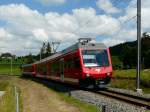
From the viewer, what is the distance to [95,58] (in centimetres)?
2791

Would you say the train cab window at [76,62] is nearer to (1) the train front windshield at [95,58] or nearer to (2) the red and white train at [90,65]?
(2) the red and white train at [90,65]

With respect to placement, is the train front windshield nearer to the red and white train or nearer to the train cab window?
the red and white train

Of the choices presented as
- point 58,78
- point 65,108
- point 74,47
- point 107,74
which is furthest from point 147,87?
point 65,108

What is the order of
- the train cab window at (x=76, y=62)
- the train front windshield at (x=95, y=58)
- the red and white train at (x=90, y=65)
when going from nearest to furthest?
the red and white train at (x=90, y=65) < the train front windshield at (x=95, y=58) < the train cab window at (x=76, y=62)

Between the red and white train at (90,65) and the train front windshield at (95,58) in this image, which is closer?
the red and white train at (90,65)

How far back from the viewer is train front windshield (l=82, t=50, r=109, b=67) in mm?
27578

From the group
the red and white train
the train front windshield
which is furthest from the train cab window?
the train front windshield

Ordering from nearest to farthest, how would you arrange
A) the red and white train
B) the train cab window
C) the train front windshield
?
the red and white train, the train front windshield, the train cab window

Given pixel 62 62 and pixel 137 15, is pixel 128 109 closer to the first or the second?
pixel 137 15

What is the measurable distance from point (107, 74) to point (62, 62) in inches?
265

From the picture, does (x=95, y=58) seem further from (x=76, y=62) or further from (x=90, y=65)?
(x=76, y=62)

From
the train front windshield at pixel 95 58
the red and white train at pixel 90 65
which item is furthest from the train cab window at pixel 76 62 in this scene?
the train front windshield at pixel 95 58

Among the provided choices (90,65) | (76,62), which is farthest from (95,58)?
(76,62)

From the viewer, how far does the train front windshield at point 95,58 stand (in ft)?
90.5
